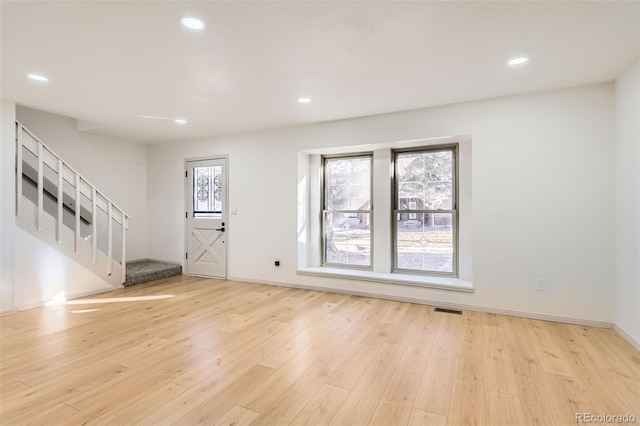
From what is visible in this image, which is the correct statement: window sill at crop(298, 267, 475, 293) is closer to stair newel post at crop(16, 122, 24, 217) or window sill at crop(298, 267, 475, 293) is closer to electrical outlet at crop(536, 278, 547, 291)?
electrical outlet at crop(536, 278, 547, 291)

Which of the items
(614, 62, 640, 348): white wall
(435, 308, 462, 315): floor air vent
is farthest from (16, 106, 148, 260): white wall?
(614, 62, 640, 348): white wall

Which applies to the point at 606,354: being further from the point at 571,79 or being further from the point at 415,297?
the point at 571,79

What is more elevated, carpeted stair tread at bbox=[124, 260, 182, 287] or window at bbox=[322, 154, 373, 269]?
window at bbox=[322, 154, 373, 269]

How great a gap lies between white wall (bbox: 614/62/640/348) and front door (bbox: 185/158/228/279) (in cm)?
534

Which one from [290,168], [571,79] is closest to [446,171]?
[571,79]

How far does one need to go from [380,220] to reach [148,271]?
4.11 meters

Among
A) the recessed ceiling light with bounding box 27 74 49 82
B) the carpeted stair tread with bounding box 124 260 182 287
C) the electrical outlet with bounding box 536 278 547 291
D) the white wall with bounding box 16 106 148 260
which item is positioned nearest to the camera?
the recessed ceiling light with bounding box 27 74 49 82

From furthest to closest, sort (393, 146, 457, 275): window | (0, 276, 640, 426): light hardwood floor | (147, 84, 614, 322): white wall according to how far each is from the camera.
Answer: (393, 146, 457, 275): window, (147, 84, 614, 322): white wall, (0, 276, 640, 426): light hardwood floor

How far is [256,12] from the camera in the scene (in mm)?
2068

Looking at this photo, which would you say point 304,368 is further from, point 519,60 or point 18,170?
point 18,170

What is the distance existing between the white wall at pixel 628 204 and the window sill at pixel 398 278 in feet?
4.48

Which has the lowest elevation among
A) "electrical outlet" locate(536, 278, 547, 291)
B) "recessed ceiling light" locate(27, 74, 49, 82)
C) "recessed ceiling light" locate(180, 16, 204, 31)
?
"electrical outlet" locate(536, 278, 547, 291)

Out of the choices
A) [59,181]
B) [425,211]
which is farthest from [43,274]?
[425,211]

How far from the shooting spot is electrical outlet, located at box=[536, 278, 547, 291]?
351 centimetres
